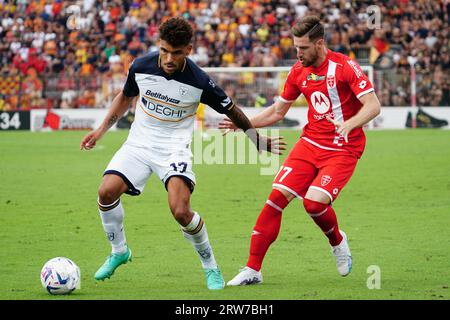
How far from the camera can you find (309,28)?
870cm

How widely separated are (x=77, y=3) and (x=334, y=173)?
3107 cm

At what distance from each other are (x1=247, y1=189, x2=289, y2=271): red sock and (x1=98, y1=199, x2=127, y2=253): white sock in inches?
48.1

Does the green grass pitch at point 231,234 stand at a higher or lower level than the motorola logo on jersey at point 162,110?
lower

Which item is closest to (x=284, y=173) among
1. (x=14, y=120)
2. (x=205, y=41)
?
(x=14, y=120)

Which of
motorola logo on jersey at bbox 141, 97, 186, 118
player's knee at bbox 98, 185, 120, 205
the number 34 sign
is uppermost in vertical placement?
motorola logo on jersey at bbox 141, 97, 186, 118

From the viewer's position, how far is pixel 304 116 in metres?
32.1

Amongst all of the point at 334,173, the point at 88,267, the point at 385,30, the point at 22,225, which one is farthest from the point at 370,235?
the point at 385,30

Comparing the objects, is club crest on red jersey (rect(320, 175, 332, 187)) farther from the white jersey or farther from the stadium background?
the white jersey

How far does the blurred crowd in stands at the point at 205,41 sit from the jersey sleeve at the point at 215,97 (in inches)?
972

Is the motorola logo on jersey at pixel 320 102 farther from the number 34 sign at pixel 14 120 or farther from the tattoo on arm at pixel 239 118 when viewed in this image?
the number 34 sign at pixel 14 120

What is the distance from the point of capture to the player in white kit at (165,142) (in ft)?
27.2

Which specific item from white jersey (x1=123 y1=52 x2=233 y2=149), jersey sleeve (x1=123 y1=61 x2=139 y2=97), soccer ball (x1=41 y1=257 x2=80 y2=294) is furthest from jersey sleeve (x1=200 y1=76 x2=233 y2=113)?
soccer ball (x1=41 y1=257 x2=80 y2=294)

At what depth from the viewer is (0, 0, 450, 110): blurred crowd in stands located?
33.6 meters

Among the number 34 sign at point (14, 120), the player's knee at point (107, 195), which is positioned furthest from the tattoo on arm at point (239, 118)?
the number 34 sign at point (14, 120)
